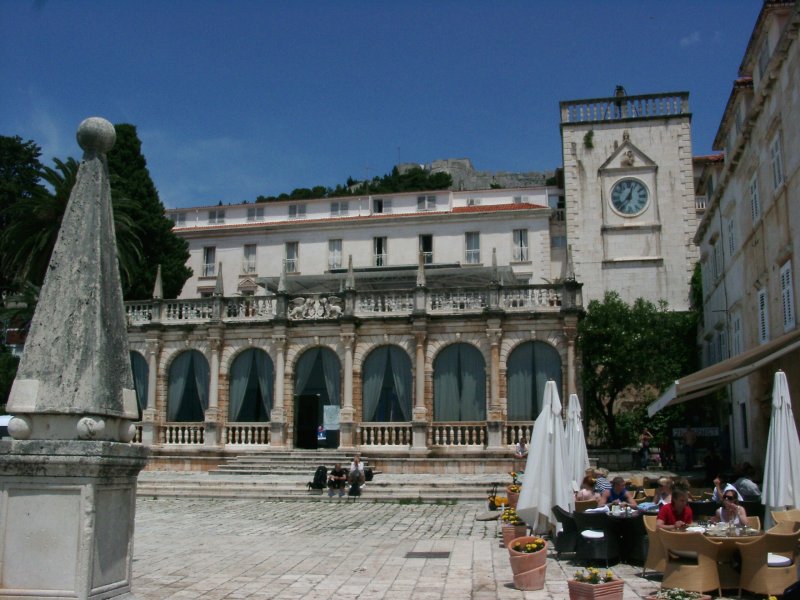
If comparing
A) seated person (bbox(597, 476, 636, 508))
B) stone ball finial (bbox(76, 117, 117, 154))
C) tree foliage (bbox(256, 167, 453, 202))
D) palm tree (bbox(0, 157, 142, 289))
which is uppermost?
tree foliage (bbox(256, 167, 453, 202))

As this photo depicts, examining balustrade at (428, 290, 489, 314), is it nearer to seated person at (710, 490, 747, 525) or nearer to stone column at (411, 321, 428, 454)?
stone column at (411, 321, 428, 454)

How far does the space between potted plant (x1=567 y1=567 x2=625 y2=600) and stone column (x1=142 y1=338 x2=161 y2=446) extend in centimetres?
2506

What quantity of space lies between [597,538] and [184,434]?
881 inches

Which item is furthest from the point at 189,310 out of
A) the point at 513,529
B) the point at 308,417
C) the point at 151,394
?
the point at 513,529

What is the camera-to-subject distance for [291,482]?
25219mm

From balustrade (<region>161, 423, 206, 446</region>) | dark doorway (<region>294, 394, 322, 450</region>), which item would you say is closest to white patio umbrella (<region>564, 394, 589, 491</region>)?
dark doorway (<region>294, 394, 322, 450</region>)

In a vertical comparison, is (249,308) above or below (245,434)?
above

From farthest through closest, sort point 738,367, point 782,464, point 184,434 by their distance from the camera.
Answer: point 184,434
point 738,367
point 782,464

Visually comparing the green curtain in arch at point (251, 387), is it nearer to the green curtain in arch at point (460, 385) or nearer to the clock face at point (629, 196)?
the green curtain in arch at point (460, 385)

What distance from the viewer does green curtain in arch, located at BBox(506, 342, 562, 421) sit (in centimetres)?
2900

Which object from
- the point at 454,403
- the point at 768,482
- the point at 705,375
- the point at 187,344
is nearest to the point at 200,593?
the point at 768,482

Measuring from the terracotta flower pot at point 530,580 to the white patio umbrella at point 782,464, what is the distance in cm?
407

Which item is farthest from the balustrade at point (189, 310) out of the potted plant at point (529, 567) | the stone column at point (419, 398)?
the potted plant at point (529, 567)

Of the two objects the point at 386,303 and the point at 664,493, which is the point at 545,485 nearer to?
the point at 664,493
